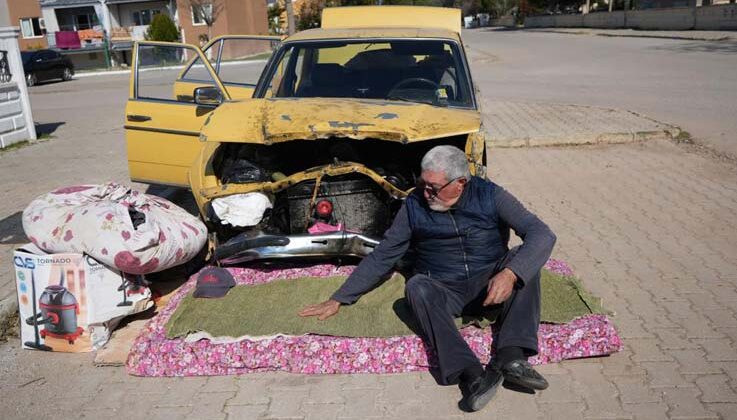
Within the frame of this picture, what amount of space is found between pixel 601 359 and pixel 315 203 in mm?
2136

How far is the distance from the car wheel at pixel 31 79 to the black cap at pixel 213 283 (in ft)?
93.4

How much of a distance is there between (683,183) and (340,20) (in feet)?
14.2

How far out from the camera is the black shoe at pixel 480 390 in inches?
134

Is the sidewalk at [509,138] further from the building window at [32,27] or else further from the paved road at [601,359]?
the building window at [32,27]

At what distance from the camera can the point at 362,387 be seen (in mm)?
3777

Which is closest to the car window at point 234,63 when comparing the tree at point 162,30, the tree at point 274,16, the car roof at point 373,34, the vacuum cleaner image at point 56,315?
the car roof at point 373,34

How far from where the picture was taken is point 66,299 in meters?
4.19

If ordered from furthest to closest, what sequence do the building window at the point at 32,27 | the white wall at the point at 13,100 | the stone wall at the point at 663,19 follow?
the building window at the point at 32,27 < the stone wall at the point at 663,19 < the white wall at the point at 13,100

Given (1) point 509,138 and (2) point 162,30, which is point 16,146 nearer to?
(1) point 509,138

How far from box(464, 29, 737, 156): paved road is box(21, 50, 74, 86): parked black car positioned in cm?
1929

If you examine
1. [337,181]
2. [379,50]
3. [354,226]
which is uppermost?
[379,50]

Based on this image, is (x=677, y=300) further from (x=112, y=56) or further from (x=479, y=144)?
(x=112, y=56)

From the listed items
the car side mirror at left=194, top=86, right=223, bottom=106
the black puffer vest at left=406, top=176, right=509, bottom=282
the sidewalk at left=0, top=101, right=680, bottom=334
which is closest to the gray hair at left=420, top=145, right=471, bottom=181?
the black puffer vest at left=406, top=176, right=509, bottom=282

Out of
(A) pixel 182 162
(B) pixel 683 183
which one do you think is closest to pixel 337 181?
(A) pixel 182 162
